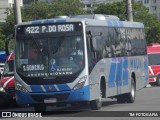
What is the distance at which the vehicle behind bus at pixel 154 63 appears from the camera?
42.0 metres

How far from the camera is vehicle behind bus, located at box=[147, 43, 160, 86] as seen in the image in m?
42.0

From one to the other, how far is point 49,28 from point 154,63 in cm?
2235

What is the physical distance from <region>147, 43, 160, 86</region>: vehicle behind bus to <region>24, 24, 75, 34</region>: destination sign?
21682 millimetres

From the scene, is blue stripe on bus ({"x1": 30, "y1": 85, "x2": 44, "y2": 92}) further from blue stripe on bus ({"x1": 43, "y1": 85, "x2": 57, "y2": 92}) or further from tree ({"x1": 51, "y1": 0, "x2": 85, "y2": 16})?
tree ({"x1": 51, "y1": 0, "x2": 85, "y2": 16})

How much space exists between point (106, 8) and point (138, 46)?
1962 inches

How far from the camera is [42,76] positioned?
67.3 ft

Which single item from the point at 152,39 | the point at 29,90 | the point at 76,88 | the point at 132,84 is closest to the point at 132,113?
the point at 76,88

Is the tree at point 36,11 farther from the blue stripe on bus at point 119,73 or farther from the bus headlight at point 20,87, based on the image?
the bus headlight at point 20,87

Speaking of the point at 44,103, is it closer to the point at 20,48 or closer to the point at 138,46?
the point at 20,48

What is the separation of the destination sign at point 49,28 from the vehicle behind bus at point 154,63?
71.1ft

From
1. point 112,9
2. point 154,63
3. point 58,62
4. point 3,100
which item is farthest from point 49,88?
point 112,9

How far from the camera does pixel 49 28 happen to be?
68.3ft

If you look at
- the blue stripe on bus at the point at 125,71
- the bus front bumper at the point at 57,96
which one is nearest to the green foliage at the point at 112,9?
the blue stripe on bus at the point at 125,71

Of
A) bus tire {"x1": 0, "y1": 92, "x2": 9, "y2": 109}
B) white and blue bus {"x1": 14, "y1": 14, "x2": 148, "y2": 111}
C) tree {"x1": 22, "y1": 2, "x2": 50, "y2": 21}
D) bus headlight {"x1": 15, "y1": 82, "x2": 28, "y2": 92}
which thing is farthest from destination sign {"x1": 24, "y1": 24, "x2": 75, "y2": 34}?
tree {"x1": 22, "y1": 2, "x2": 50, "y2": 21}
